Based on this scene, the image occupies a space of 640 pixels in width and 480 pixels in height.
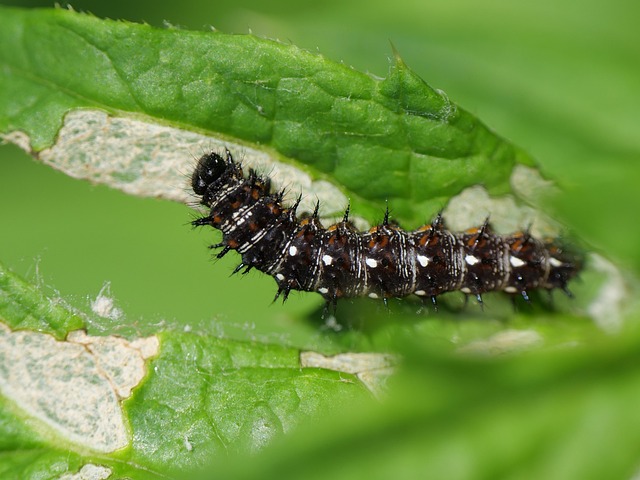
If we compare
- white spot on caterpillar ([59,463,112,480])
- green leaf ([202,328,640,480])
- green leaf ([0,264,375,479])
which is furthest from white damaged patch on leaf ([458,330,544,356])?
white spot on caterpillar ([59,463,112,480])

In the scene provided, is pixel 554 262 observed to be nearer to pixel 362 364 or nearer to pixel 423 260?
pixel 423 260

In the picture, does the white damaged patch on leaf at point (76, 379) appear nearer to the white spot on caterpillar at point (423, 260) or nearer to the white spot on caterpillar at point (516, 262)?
the white spot on caterpillar at point (423, 260)

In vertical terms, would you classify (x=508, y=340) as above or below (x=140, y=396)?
above

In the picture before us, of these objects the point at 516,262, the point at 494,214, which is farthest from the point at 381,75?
the point at 516,262

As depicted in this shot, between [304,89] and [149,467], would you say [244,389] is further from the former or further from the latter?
[304,89]

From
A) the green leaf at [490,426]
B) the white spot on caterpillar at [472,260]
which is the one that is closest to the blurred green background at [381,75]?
the white spot on caterpillar at [472,260]

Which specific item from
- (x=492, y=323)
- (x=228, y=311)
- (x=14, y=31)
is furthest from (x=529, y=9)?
(x=14, y=31)

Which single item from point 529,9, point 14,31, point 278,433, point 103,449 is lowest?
point 103,449

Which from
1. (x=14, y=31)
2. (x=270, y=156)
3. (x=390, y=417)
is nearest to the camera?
(x=390, y=417)
